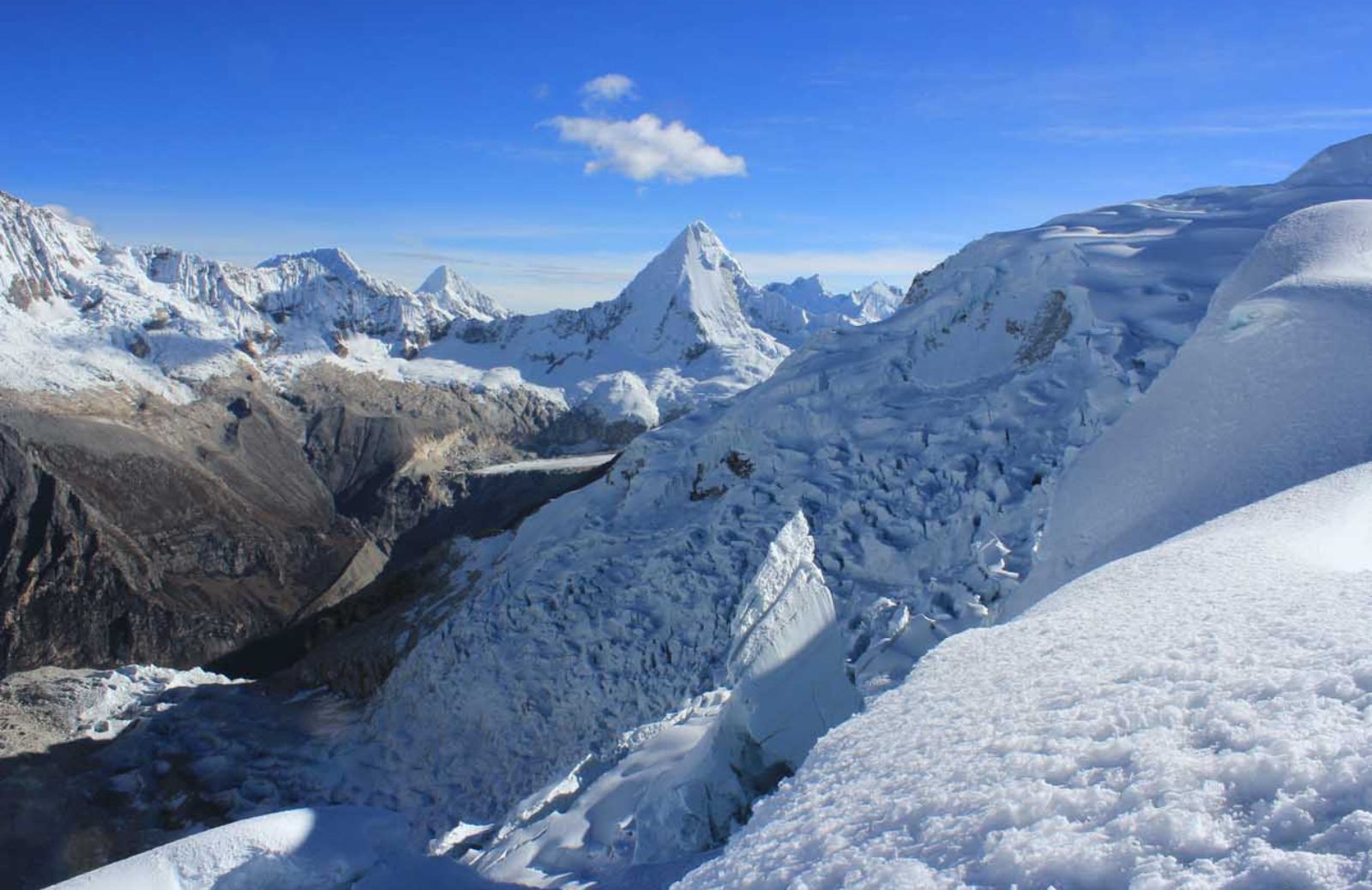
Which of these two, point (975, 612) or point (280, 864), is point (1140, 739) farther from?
point (975, 612)

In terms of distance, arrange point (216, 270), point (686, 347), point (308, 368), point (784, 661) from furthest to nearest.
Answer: point (686, 347)
point (216, 270)
point (308, 368)
point (784, 661)

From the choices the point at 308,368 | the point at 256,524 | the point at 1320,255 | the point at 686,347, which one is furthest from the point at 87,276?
the point at 1320,255

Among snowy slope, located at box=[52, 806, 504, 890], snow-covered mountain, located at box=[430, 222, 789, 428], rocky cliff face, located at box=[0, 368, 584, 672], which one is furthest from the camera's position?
snow-covered mountain, located at box=[430, 222, 789, 428]

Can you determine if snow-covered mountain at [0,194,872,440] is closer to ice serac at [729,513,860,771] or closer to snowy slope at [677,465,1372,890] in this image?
ice serac at [729,513,860,771]

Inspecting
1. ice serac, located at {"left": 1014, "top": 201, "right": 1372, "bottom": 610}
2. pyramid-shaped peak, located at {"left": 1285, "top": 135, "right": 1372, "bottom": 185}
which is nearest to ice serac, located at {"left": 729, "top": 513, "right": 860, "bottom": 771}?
ice serac, located at {"left": 1014, "top": 201, "right": 1372, "bottom": 610}

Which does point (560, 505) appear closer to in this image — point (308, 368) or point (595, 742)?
point (595, 742)

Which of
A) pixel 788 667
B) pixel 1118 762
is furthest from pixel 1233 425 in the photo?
pixel 1118 762

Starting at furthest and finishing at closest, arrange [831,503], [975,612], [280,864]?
[831,503] → [975,612] → [280,864]
